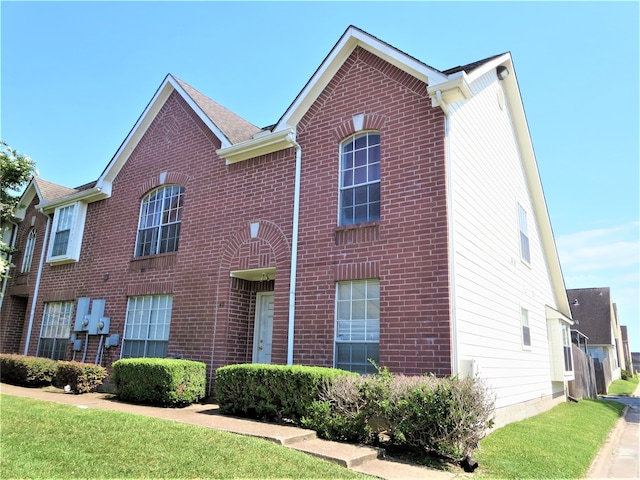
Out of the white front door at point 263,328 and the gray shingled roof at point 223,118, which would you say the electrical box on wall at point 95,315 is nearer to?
the white front door at point 263,328

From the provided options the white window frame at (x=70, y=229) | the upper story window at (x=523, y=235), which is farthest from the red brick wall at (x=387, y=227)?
the white window frame at (x=70, y=229)

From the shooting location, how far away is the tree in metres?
17.0

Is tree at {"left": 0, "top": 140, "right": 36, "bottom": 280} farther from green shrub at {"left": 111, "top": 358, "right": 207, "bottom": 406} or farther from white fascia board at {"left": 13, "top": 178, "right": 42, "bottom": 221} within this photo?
green shrub at {"left": 111, "top": 358, "right": 207, "bottom": 406}

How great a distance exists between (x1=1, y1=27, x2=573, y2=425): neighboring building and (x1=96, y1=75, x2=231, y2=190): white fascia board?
44 millimetres

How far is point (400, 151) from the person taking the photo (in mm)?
9562

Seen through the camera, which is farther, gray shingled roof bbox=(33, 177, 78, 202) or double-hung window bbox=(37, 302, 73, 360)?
gray shingled roof bbox=(33, 177, 78, 202)

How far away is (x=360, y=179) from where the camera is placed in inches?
400

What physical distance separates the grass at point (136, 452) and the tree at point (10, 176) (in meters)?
12.5

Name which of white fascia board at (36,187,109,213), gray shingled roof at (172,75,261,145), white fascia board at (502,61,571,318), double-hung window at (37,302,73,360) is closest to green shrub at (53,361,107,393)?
double-hung window at (37,302,73,360)

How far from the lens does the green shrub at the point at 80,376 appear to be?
1173 cm

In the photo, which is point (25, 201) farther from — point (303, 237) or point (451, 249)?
point (451, 249)

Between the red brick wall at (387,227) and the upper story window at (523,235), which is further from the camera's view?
the upper story window at (523,235)

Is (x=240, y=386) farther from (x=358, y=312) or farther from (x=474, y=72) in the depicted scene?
(x=474, y=72)

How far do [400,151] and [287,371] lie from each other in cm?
487
